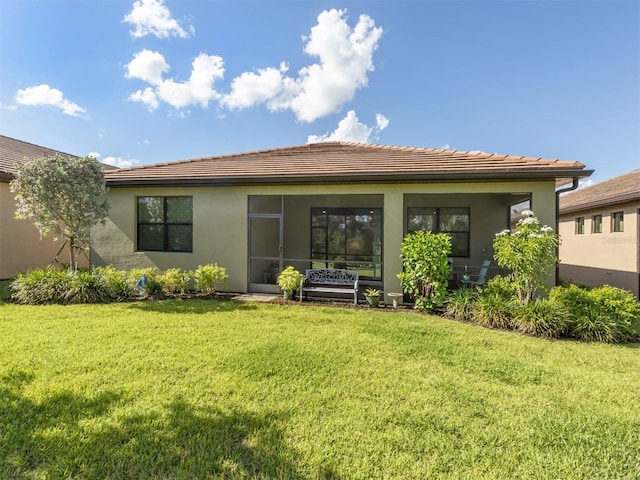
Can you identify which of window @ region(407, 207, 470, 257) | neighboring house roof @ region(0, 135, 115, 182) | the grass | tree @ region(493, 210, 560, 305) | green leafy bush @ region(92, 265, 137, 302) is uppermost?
neighboring house roof @ region(0, 135, 115, 182)

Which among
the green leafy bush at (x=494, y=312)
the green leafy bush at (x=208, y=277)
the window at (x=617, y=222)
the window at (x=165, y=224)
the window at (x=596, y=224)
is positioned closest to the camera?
the green leafy bush at (x=494, y=312)

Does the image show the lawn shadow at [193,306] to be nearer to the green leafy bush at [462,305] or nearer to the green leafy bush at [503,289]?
the green leafy bush at [462,305]

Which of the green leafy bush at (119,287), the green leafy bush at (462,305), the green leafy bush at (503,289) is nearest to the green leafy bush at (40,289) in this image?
the green leafy bush at (119,287)

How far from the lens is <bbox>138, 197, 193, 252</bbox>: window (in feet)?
30.3

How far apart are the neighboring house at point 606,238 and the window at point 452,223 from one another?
15.9 feet

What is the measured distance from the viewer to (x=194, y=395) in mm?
3189

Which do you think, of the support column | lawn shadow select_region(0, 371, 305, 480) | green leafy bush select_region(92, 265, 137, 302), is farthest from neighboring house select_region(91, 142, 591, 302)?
lawn shadow select_region(0, 371, 305, 480)

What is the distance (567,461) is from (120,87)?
16.1 metres

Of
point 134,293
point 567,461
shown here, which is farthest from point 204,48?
point 567,461

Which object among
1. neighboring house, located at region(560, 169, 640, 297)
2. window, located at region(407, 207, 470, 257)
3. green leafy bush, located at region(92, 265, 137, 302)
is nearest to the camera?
green leafy bush, located at region(92, 265, 137, 302)

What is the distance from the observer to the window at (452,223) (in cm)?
1121

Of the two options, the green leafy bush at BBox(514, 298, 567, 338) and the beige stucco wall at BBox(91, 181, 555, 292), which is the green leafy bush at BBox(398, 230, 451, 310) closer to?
the beige stucco wall at BBox(91, 181, 555, 292)

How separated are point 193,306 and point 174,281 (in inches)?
60.7

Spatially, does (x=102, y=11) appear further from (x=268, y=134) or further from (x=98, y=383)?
(x=98, y=383)
